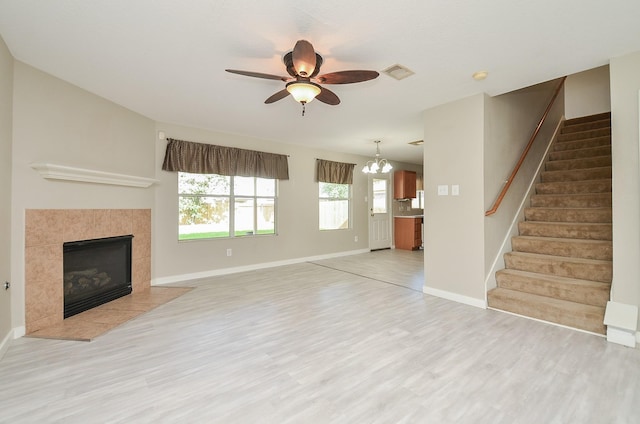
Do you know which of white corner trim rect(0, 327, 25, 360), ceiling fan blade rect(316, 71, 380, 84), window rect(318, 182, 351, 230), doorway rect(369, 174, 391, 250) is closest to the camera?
ceiling fan blade rect(316, 71, 380, 84)

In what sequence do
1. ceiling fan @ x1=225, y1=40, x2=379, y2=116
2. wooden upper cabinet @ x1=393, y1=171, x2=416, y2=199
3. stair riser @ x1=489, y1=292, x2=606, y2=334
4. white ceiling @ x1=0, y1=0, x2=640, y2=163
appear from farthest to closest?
wooden upper cabinet @ x1=393, y1=171, x2=416, y2=199, stair riser @ x1=489, y1=292, x2=606, y2=334, ceiling fan @ x1=225, y1=40, x2=379, y2=116, white ceiling @ x1=0, y1=0, x2=640, y2=163

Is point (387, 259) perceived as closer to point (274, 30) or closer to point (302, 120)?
point (302, 120)

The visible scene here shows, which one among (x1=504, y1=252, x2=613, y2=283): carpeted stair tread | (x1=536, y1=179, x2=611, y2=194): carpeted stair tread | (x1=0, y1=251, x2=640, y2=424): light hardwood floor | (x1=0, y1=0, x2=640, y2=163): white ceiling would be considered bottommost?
(x1=0, y1=251, x2=640, y2=424): light hardwood floor

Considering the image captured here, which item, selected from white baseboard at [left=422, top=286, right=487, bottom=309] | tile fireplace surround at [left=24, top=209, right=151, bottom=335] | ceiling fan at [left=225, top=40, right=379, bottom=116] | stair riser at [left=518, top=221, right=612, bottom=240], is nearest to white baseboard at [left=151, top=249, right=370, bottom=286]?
tile fireplace surround at [left=24, top=209, right=151, bottom=335]

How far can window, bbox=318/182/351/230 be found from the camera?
21.9ft

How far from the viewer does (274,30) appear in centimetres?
215

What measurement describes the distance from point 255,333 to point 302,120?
118 inches

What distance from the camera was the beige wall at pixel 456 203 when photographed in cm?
340

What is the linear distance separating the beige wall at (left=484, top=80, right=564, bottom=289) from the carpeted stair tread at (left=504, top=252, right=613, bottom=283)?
0.16m

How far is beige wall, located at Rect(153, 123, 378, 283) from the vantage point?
15.0 ft

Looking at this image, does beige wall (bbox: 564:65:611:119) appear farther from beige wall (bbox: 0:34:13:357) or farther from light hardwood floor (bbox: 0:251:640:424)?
beige wall (bbox: 0:34:13:357)

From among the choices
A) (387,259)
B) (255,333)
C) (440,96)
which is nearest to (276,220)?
(387,259)

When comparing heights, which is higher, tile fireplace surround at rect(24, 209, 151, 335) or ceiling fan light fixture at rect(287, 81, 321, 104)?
ceiling fan light fixture at rect(287, 81, 321, 104)

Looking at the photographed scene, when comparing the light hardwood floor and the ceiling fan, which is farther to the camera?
the ceiling fan
